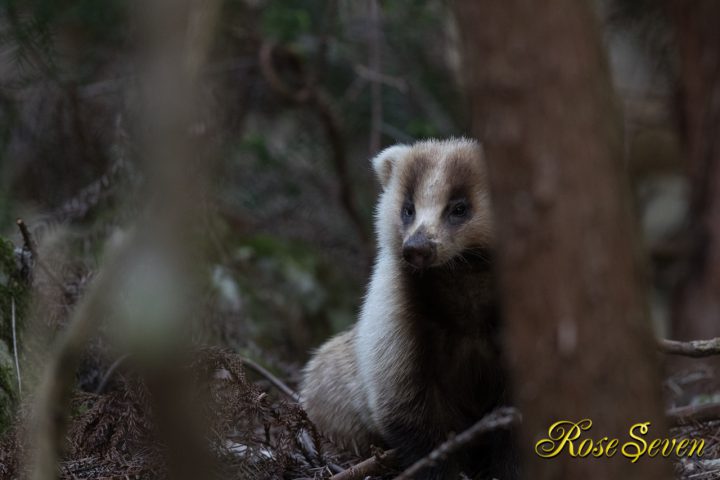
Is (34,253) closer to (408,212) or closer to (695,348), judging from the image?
(408,212)

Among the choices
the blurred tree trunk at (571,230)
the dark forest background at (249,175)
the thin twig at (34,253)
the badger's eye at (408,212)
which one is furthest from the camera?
the thin twig at (34,253)

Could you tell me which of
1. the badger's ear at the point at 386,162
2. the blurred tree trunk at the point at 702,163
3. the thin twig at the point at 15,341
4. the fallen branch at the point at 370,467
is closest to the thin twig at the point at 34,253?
the thin twig at the point at 15,341

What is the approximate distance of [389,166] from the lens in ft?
14.5

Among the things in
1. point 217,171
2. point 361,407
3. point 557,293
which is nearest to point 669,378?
point 361,407

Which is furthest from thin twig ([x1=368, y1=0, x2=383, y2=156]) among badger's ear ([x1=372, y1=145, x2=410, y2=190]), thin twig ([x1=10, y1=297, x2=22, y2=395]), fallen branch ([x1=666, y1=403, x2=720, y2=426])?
fallen branch ([x1=666, y1=403, x2=720, y2=426])

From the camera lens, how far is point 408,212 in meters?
4.04

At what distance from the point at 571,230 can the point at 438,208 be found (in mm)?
1771

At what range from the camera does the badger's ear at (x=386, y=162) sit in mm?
4340

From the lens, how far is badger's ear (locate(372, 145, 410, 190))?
14.2ft

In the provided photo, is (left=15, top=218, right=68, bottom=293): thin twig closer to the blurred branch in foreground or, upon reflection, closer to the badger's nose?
the badger's nose

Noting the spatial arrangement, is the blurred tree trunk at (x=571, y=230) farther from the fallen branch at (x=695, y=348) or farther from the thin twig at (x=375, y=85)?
the thin twig at (x=375, y=85)

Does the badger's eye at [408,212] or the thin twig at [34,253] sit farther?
the thin twig at [34,253]

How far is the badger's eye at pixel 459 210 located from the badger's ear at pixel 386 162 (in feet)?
1.77

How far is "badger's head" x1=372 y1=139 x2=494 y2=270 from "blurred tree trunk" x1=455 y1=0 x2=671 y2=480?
1.46 meters
